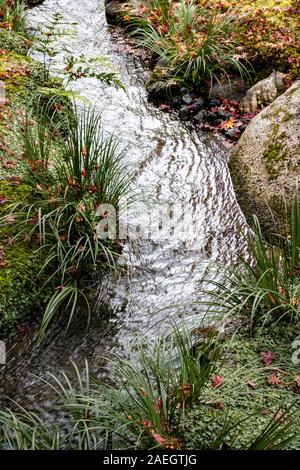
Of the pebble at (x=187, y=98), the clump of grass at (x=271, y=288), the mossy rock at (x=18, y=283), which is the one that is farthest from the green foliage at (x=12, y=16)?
the clump of grass at (x=271, y=288)

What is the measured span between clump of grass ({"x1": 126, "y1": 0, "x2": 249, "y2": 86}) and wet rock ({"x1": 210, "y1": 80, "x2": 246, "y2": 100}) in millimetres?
121

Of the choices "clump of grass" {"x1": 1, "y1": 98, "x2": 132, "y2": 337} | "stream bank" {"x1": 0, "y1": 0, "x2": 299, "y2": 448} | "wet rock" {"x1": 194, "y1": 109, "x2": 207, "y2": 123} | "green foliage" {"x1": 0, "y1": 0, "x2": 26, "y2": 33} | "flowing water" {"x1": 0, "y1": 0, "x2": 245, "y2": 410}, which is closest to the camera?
"stream bank" {"x1": 0, "y1": 0, "x2": 299, "y2": 448}

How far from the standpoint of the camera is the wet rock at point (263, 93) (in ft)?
Result: 20.6

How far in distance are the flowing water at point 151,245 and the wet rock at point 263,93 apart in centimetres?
76

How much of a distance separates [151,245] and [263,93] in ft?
9.75

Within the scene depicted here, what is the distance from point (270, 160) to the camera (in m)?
5.00

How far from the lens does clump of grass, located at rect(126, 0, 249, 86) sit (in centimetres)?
669

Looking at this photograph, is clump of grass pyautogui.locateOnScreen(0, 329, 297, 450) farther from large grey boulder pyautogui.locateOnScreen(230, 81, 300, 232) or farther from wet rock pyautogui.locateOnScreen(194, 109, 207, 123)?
wet rock pyautogui.locateOnScreen(194, 109, 207, 123)

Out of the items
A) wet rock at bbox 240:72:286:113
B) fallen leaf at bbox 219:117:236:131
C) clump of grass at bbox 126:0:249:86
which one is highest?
clump of grass at bbox 126:0:249:86

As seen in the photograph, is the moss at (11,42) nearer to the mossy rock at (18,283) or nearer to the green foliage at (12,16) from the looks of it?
the green foliage at (12,16)

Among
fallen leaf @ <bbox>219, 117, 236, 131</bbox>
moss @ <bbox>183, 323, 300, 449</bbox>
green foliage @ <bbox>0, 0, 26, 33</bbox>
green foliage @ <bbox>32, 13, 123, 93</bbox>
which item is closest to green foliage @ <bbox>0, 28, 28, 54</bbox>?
green foliage @ <bbox>0, 0, 26, 33</bbox>

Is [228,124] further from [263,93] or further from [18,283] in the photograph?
[18,283]

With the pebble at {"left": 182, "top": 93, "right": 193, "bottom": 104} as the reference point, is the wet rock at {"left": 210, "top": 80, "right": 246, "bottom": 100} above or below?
above
